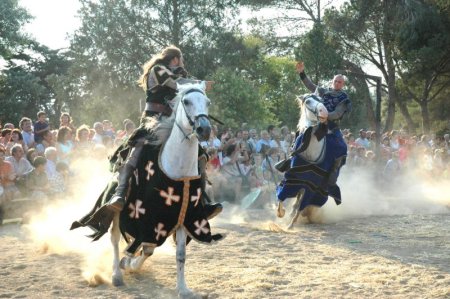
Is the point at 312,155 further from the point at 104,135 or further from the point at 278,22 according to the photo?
the point at 278,22

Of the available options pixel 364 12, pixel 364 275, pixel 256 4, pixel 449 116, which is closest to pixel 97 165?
pixel 364 275

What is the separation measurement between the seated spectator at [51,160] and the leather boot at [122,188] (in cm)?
590

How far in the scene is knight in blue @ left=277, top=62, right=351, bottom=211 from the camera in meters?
9.40

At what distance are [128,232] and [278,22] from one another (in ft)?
93.4

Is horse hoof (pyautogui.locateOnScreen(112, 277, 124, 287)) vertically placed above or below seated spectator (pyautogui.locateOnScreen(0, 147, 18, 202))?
below

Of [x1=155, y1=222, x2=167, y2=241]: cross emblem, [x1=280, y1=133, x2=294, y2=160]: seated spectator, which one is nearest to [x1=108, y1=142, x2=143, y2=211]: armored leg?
[x1=155, y1=222, x2=167, y2=241]: cross emblem

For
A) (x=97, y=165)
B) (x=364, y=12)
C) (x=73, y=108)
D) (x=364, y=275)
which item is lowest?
(x=364, y=275)

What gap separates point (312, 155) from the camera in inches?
373

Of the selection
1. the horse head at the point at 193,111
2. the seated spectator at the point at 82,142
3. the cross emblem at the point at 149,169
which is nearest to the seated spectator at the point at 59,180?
the seated spectator at the point at 82,142

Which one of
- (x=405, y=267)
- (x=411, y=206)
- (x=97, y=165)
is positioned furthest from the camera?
(x=411, y=206)

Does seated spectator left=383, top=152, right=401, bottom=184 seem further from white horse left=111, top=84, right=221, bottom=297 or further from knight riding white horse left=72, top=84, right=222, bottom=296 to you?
white horse left=111, top=84, right=221, bottom=297

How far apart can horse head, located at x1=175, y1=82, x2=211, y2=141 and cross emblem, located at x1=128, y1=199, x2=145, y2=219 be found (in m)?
0.89

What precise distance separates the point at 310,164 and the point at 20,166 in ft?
17.9

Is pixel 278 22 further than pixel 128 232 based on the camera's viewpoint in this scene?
Yes
